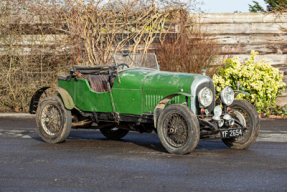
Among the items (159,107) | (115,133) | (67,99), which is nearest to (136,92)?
(159,107)

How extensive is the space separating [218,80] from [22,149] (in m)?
6.13

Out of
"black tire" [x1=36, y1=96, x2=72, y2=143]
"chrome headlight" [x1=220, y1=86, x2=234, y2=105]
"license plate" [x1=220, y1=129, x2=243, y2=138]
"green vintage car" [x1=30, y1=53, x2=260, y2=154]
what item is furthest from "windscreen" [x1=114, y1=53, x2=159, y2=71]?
"license plate" [x1=220, y1=129, x2=243, y2=138]

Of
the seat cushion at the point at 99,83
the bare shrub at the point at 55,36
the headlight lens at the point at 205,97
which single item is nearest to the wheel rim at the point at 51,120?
the seat cushion at the point at 99,83

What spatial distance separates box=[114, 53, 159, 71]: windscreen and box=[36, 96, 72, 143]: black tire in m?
1.32

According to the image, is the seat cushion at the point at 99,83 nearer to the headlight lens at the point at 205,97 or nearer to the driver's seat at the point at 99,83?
the driver's seat at the point at 99,83

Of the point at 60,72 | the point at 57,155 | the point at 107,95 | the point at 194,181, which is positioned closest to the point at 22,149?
the point at 57,155

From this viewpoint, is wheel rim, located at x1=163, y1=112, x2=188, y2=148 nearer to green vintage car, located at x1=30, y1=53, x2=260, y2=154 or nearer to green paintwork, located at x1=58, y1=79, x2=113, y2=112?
green vintage car, located at x1=30, y1=53, x2=260, y2=154

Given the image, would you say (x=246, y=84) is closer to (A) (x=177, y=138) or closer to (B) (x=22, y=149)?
(A) (x=177, y=138)

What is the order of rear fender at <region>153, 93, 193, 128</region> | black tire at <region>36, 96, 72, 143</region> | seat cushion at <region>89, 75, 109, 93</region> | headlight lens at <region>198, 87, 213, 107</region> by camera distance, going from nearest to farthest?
headlight lens at <region>198, 87, 213, 107</region>, rear fender at <region>153, 93, 193, 128</region>, black tire at <region>36, 96, 72, 143</region>, seat cushion at <region>89, 75, 109, 93</region>

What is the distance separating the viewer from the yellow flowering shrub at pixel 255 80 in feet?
35.0

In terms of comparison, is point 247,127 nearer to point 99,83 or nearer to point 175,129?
point 175,129

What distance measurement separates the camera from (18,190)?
4.14 m

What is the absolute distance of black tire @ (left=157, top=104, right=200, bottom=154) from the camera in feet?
18.7

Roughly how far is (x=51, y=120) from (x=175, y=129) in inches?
103
